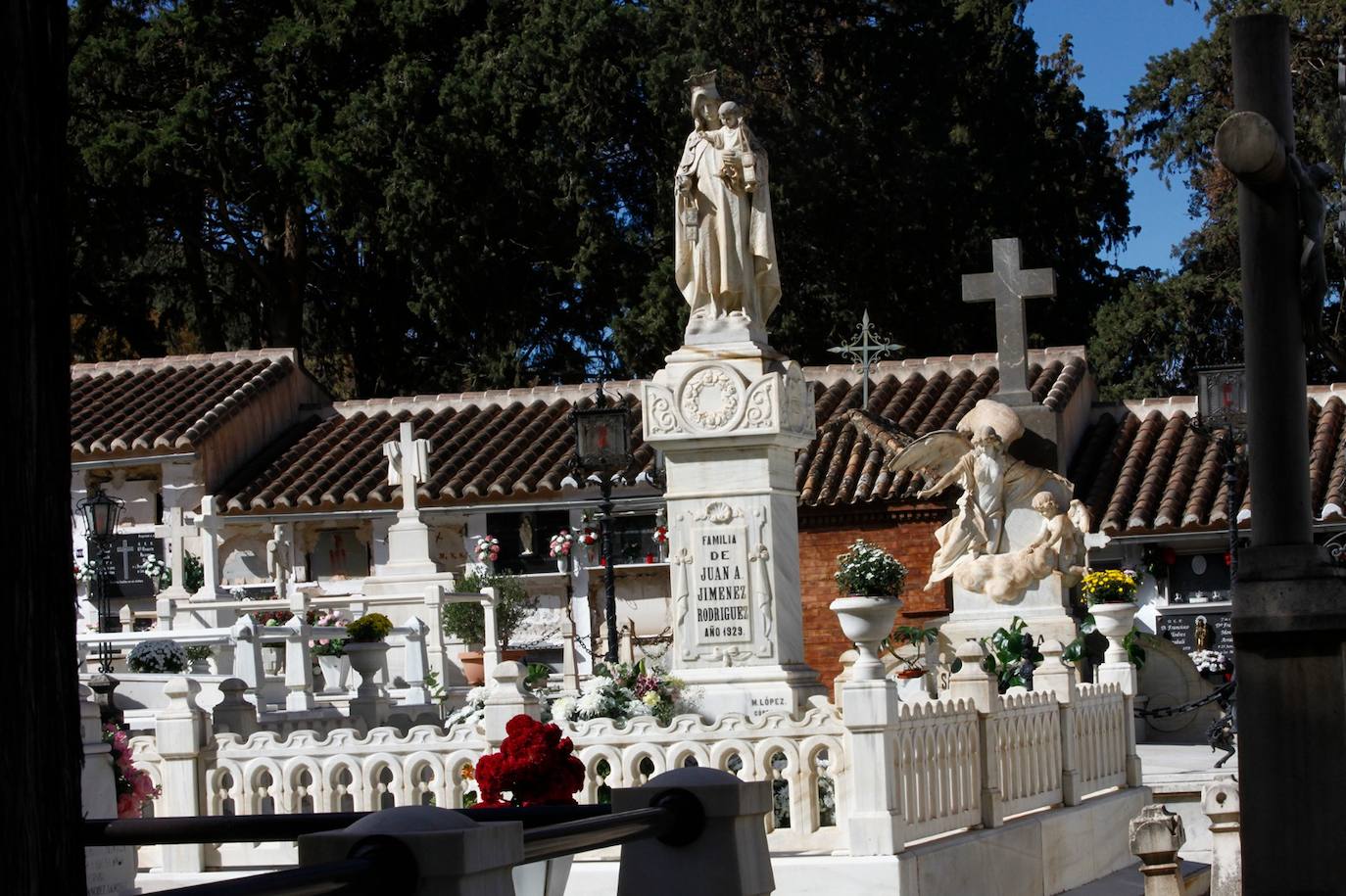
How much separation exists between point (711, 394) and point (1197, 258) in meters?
24.2

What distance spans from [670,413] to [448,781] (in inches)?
127

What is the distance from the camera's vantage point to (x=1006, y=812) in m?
12.3

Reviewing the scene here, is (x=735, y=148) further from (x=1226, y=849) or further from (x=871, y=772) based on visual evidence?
(x=1226, y=849)

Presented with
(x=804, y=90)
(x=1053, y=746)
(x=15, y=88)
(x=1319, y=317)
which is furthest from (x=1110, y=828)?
(x=804, y=90)

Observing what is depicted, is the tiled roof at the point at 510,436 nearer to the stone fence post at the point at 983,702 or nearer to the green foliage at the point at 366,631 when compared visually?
the green foliage at the point at 366,631

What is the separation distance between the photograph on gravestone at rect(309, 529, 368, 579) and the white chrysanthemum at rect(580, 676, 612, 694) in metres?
18.6

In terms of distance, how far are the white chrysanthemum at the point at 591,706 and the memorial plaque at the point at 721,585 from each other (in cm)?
123

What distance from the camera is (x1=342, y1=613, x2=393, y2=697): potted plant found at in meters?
18.6

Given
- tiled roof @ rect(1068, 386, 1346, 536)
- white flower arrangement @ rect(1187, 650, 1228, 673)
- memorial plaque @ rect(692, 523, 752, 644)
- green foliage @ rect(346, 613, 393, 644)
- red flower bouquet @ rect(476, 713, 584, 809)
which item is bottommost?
white flower arrangement @ rect(1187, 650, 1228, 673)

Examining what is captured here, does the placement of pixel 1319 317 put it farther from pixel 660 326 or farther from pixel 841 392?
pixel 660 326

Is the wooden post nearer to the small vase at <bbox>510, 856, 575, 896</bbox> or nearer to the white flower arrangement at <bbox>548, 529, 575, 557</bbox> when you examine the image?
the small vase at <bbox>510, 856, 575, 896</bbox>

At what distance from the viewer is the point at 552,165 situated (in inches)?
1452

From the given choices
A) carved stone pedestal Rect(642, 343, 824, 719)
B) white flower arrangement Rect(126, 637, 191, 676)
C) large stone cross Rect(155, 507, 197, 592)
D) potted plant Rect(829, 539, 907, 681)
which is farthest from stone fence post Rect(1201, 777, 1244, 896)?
large stone cross Rect(155, 507, 197, 592)

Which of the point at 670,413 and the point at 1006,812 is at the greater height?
the point at 670,413
